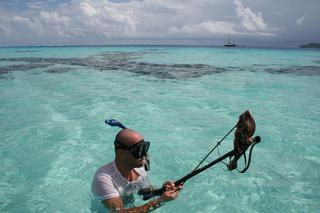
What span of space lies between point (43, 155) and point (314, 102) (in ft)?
45.1

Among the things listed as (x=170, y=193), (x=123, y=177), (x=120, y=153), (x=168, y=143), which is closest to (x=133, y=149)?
(x=120, y=153)

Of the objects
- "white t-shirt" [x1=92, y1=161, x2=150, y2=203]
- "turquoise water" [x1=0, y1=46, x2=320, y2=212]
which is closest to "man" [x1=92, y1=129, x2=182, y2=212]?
"white t-shirt" [x1=92, y1=161, x2=150, y2=203]

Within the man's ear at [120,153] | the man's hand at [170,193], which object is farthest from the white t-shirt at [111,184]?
the man's hand at [170,193]

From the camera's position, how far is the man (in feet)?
11.0

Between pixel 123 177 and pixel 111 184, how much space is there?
0.21m

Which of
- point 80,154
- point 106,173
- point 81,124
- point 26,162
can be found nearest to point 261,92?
point 81,124

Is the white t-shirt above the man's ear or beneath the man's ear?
beneath

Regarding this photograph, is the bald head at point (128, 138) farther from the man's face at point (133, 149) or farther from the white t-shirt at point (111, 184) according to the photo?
the white t-shirt at point (111, 184)

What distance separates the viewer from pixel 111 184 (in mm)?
3553

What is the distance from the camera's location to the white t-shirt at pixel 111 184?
3.50 metres

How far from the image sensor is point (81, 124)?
11102 mm

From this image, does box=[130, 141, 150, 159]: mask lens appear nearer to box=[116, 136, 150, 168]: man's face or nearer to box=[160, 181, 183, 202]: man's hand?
box=[116, 136, 150, 168]: man's face

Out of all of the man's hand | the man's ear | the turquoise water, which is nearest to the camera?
the man's hand

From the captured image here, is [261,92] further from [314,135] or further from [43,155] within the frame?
[43,155]
